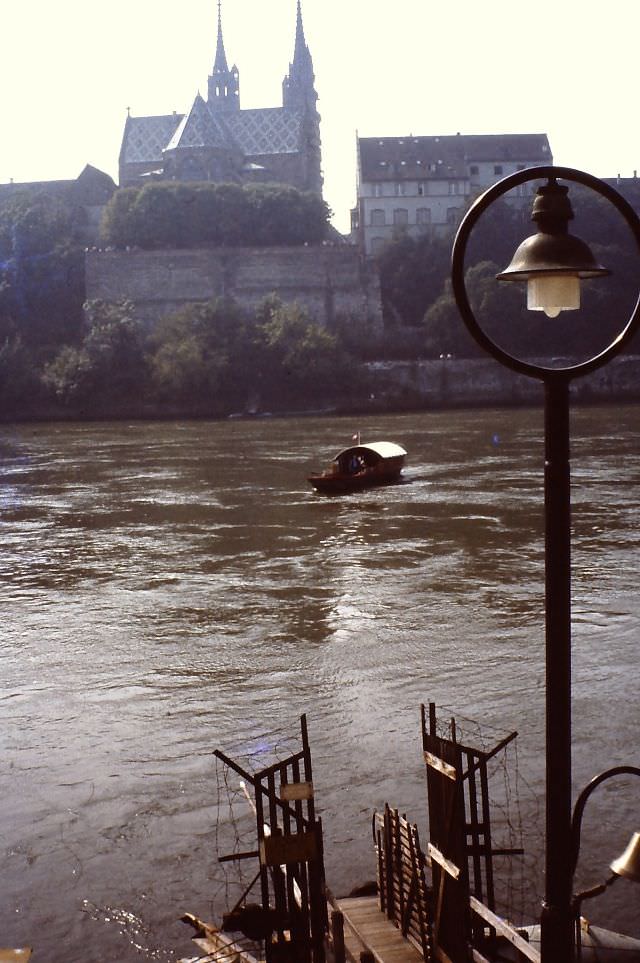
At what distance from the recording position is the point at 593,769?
29.1 ft

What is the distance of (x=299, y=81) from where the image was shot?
86562 millimetres

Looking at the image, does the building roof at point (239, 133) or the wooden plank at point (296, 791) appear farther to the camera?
the building roof at point (239, 133)

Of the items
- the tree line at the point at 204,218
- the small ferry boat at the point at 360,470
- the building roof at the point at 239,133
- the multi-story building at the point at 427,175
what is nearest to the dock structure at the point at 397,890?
the small ferry boat at the point at 360,470

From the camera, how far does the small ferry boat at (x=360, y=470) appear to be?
26484 mm

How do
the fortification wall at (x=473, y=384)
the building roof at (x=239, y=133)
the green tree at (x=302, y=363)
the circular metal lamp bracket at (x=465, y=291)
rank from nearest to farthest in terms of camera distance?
the circular metal lamp bracket at (x=465, y=291), the fortification wall at (x=473, y=384), the green tree at (x=302, y=363), the building roof at (x=239, y=133)

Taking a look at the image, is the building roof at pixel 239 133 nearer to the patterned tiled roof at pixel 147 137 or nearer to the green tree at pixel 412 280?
the patterned tiled roof at pixel 147 137

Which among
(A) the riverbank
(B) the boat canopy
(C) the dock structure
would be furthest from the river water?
(A) the riverbank

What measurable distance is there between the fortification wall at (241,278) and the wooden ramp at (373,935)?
195 ft

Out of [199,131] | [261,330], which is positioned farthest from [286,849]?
[199,131]

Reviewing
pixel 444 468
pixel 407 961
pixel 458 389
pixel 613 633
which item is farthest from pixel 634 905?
pixel 458 389

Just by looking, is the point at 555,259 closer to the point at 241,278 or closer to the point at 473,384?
the point at 473,384

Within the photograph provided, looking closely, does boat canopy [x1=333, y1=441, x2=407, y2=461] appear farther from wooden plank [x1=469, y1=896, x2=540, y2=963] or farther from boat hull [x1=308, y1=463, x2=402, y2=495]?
wooden plank [x1=469, y1=896, x2=540, y2=963]

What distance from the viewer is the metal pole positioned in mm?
3254

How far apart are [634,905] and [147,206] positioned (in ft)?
209
